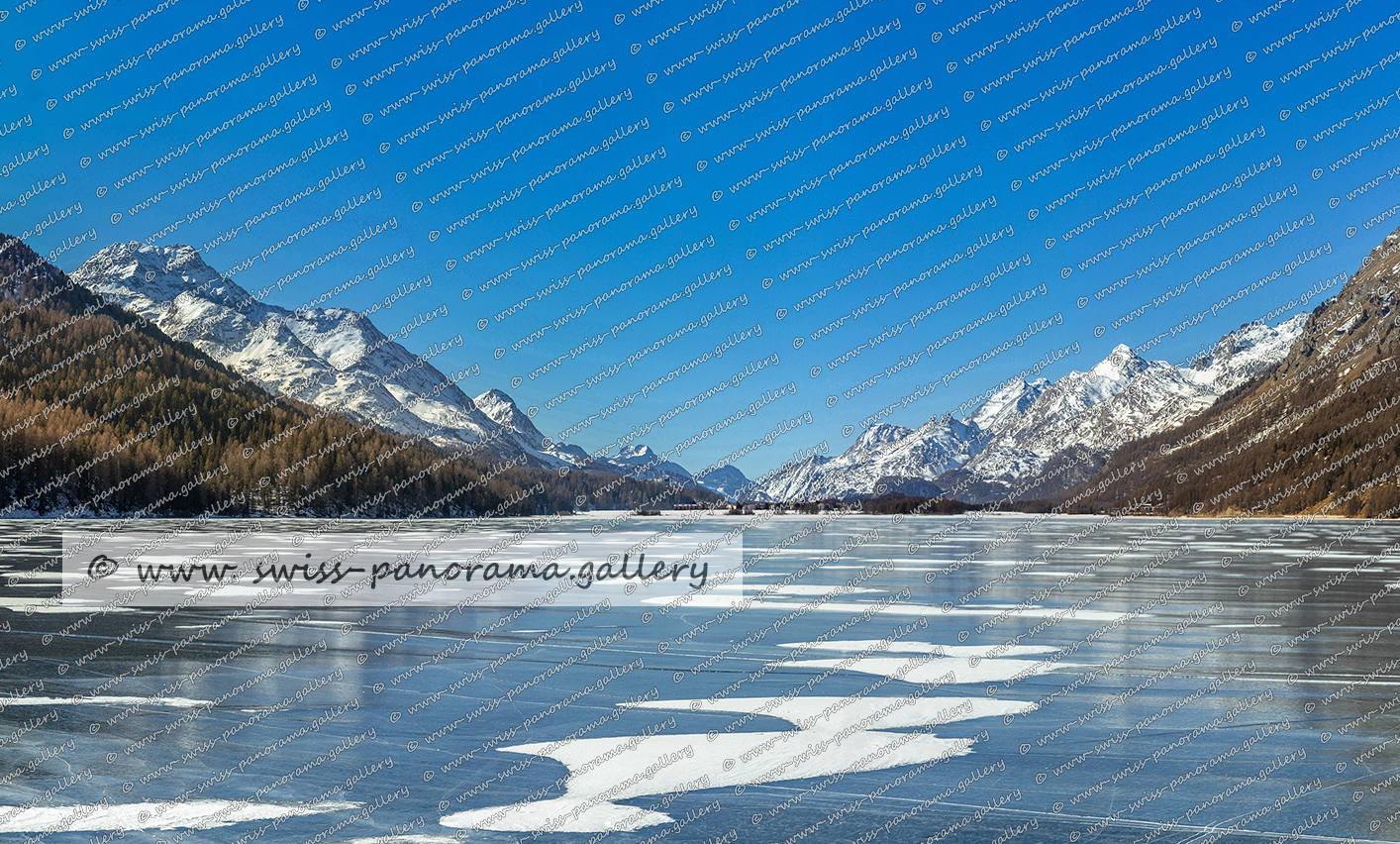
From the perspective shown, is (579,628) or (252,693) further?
(579,628)

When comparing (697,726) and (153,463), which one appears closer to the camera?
(697,726)

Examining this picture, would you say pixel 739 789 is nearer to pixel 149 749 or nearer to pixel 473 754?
pixel 473 754

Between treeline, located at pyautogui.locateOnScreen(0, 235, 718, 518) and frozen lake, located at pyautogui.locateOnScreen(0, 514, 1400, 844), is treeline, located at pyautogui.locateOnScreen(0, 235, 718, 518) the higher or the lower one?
the higher one

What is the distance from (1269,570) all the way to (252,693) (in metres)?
37.4

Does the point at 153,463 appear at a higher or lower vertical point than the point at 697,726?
higher

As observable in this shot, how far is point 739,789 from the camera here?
27.5 ft

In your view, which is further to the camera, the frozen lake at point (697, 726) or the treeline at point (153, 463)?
the treeline at point (153, 463)

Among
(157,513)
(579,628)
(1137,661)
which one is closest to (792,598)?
(579,628)

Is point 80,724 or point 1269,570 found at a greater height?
point 80,724

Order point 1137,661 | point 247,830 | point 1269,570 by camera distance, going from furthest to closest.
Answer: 1. point 1269,570
2. point 1137,661
3. point 247,830

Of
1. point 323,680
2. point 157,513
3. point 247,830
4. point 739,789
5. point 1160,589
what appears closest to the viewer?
point 247,830

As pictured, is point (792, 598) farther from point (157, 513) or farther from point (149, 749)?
point (157, 513)

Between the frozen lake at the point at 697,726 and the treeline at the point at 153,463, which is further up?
the treeline at the point at 153,463

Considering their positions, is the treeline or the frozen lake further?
the treeline
